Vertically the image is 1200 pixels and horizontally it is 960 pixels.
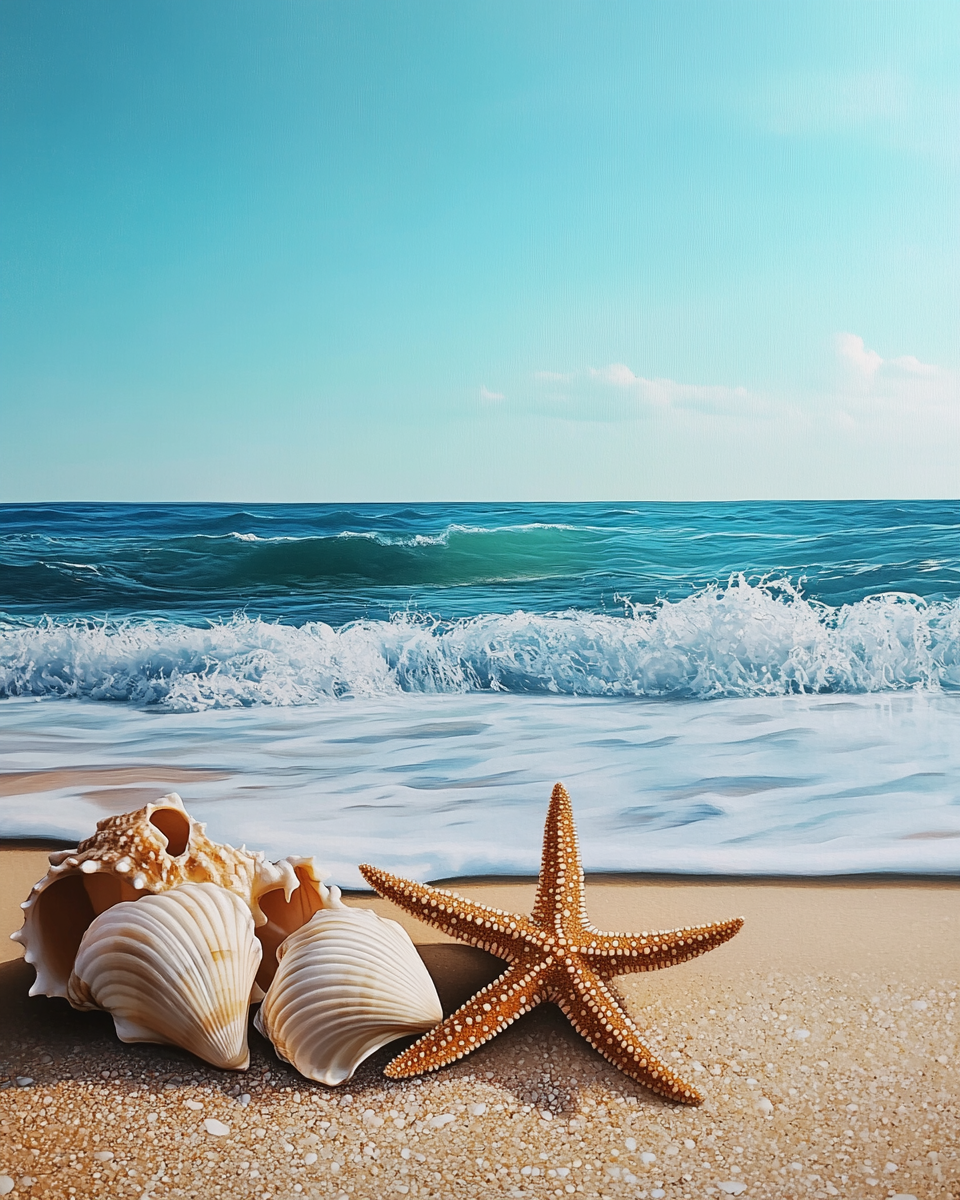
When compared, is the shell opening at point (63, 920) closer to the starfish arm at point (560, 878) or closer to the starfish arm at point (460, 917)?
the starfish arm at point (460, 917)

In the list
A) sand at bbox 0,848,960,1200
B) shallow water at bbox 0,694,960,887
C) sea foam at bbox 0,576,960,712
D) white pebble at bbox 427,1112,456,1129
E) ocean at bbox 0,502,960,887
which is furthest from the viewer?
sea foam at bbox 0,576,960,712

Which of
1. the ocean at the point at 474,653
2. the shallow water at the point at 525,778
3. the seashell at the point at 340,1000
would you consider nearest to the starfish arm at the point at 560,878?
the seashell at the point at 340,1000

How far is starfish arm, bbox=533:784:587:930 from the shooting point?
1.39 meters

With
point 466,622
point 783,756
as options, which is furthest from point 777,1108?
point 466,622

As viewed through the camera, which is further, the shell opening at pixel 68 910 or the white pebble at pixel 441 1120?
the shell opening at pixel 68 910

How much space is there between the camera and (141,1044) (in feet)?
4.27

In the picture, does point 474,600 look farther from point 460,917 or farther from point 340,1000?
point 340,1000

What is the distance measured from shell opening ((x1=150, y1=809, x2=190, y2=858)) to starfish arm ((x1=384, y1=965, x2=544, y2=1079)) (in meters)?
0.56

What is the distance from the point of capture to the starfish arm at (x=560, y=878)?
139 cm

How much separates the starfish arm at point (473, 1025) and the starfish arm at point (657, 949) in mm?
117

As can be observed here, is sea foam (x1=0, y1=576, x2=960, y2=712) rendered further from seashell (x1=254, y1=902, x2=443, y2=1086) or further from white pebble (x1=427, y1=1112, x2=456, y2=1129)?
white pebble (x1=427, y1=1112, x2=456, y2=1129)

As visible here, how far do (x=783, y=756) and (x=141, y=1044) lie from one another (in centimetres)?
224

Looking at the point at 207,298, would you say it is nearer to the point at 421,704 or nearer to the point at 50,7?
the point at 50,7

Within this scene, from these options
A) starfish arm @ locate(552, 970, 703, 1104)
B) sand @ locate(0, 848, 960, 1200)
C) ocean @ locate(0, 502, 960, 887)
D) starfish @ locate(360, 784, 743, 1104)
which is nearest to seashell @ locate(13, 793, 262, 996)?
sand @ locate(0, 848, 960, 1200)
